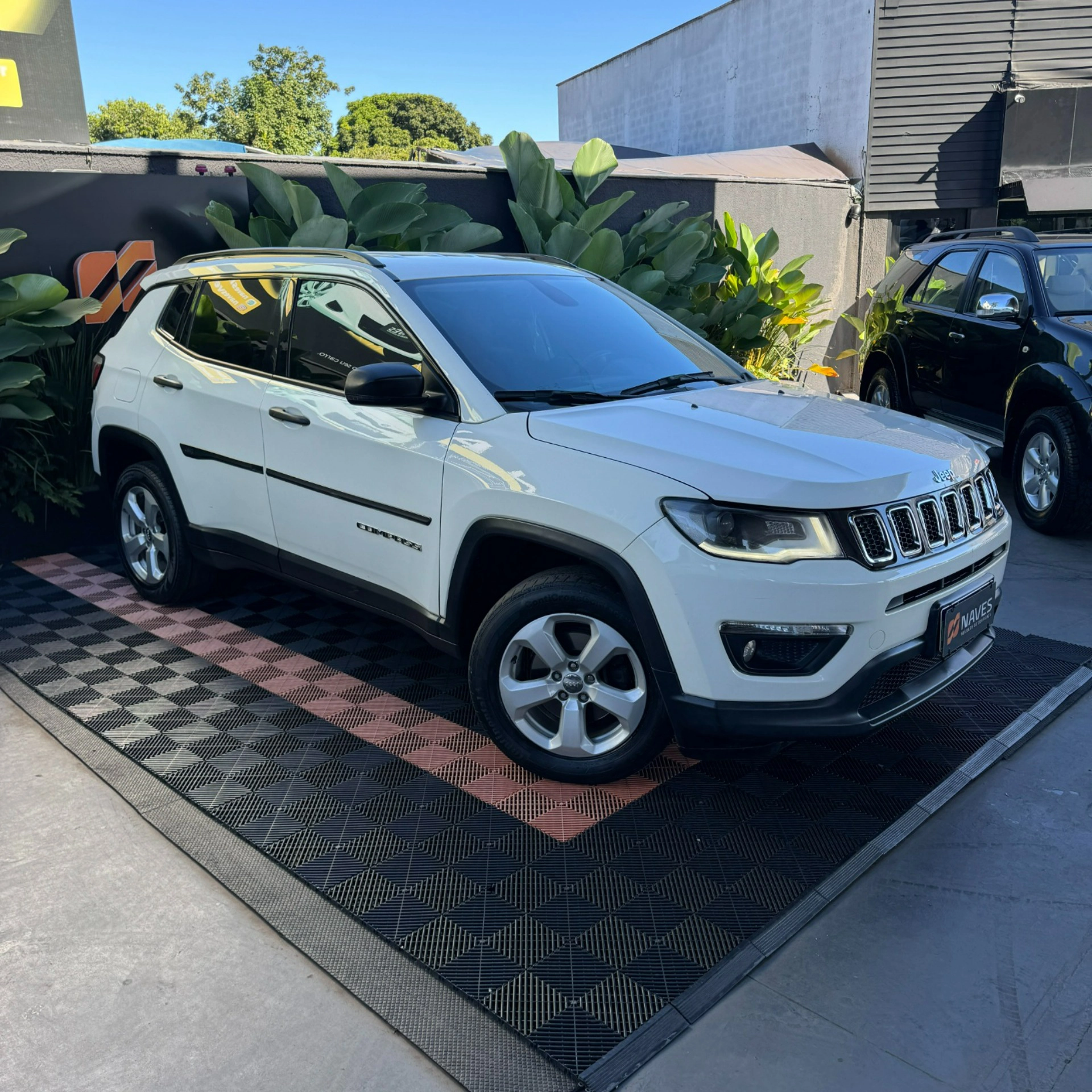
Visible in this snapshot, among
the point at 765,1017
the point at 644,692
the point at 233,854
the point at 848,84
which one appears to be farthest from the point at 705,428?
the point at 848,84

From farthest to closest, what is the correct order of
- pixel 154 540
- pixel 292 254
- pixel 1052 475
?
1. pixel 1052 475
2. pixel 154 540
3. pixel 292 254

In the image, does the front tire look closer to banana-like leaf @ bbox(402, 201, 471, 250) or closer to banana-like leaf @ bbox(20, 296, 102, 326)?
banana-like leaf @ bbox(20, 296, 102, 326)

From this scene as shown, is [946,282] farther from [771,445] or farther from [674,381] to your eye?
[771,445]

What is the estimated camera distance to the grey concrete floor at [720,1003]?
7.52 ft

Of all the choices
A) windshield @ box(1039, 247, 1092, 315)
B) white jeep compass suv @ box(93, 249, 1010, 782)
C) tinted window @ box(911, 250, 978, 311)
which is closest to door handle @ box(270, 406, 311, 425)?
white jeep compass suv @ box(93, 249, 1010, 782)

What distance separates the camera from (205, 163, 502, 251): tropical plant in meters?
6.51

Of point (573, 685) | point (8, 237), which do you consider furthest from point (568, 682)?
point (8, 237)

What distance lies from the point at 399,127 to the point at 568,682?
73.9m

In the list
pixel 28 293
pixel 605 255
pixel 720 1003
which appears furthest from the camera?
pixel 605 255

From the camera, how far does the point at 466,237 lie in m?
7.17

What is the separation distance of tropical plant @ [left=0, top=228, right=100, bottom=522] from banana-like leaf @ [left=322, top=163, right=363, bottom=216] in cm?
188

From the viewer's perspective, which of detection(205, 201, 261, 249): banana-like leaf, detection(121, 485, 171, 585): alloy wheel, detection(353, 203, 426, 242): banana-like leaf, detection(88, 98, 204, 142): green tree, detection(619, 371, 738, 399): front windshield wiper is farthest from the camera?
detection(88, 98, 204, 142): green tree

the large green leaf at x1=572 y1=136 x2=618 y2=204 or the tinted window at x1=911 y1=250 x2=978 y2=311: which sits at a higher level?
the large green leaf at x1=572 y1=136 x2=618 y2=204

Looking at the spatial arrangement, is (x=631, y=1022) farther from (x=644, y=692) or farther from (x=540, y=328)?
(x=540, y=328)
